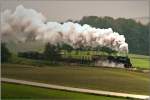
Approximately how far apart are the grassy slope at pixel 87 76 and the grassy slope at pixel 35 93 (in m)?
0.09

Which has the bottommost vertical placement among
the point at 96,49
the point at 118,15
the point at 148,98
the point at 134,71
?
the point at 148,98

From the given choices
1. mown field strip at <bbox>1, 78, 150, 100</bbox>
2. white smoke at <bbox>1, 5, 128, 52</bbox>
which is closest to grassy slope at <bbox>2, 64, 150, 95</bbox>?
mown field strip at <bbox>1, 78, 150, 100</bbox>

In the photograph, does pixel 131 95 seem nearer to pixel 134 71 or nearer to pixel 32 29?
pixel 134 71

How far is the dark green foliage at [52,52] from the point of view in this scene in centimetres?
363

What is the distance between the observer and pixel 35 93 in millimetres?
3582

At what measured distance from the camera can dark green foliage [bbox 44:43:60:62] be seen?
3.63 metres

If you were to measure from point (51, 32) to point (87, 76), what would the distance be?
58 cm

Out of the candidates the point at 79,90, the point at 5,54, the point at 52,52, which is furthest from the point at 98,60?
the point at 5,54

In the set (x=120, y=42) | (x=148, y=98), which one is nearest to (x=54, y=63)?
(x=120, y=42)

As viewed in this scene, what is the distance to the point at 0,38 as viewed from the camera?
3582 millimetres

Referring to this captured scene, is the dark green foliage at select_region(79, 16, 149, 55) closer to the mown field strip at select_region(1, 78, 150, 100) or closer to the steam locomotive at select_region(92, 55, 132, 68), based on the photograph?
the steam locomotive at select_region(92, 55, 132, 68)

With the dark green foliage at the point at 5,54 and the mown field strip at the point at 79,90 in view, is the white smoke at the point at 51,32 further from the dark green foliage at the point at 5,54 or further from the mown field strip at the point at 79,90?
the mown field strip at the point at 79,90

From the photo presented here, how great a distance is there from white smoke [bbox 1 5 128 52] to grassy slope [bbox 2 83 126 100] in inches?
18.9

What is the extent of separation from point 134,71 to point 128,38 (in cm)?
35
